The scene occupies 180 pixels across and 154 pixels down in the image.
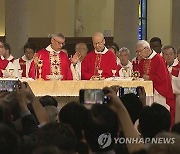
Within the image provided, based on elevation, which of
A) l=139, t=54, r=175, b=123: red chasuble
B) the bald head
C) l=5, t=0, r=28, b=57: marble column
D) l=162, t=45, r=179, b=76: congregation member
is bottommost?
l=139, t=54, r=175, b=123: red chasuble

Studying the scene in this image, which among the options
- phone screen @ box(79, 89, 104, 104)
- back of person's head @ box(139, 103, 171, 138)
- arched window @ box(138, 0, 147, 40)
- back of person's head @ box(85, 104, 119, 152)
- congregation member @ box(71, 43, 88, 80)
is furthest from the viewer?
arched window @ box(138, 0, 147, 40)

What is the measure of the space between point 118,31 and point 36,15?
516 cm

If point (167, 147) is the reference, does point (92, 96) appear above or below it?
above

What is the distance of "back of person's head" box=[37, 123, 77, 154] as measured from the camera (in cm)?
324

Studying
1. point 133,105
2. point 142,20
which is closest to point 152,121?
point 133,105

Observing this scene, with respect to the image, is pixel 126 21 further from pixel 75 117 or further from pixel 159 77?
pixel 75 117

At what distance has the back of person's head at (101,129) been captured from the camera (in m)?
3.74

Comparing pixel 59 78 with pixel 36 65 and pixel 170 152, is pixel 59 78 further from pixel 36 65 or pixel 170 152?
pixel 170 152

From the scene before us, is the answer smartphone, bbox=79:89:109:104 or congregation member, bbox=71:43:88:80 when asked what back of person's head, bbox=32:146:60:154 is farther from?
congregation member, bbox=71:43:88:80

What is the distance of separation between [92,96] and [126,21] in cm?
968

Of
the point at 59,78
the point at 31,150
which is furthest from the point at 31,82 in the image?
the point at 31,150

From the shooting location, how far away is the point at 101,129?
3.79 m

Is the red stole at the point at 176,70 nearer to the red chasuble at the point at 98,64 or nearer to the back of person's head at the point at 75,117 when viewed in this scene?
the red chasuble at the point at 98,64

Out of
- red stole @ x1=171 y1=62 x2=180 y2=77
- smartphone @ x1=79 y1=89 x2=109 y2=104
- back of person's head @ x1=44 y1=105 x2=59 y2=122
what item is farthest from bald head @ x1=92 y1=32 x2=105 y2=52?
back of person's head @ x1=44 y1=105 x2=59 y2=122
